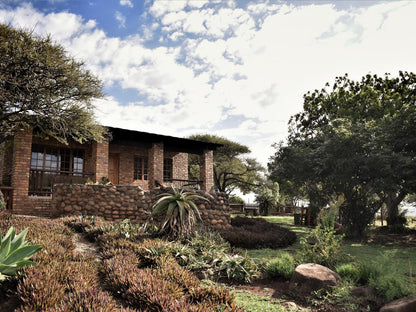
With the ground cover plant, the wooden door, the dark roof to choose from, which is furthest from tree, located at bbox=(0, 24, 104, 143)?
the ground cover plant

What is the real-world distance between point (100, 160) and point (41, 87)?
4222 millimetres

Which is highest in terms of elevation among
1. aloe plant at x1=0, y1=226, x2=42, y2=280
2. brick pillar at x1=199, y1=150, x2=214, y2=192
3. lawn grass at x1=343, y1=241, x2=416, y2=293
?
brick pillar at x1=199, y1=150, x2=214, y2=192

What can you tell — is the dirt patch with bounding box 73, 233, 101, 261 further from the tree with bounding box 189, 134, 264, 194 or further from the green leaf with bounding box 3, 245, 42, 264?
the tree with bounding box 189, 134, 264, 194

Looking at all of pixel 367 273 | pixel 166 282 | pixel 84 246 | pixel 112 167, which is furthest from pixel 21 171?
pixel 367 273

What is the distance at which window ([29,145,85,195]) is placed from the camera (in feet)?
42.5

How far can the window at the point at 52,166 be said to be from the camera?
13.0 meters

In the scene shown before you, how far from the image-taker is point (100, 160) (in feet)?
44.6

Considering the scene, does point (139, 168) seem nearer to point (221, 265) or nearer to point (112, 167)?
point (112, 167)

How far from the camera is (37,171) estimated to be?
1279cm

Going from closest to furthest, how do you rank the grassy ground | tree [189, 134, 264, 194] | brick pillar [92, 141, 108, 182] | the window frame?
the grassy ground, brick pillar [92, 141, 108, 182], the window frame, tree [189, 134, 264, 194]

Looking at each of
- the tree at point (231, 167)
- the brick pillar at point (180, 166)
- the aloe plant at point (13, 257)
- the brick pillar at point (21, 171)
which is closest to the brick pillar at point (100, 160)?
the brick pillar at point (21, 171)

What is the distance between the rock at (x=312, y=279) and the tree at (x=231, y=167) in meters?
21.6

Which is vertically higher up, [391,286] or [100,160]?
[100,160]

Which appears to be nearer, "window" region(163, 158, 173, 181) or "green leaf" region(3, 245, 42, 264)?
"green leaf" region(3, 245, 42, 264)
